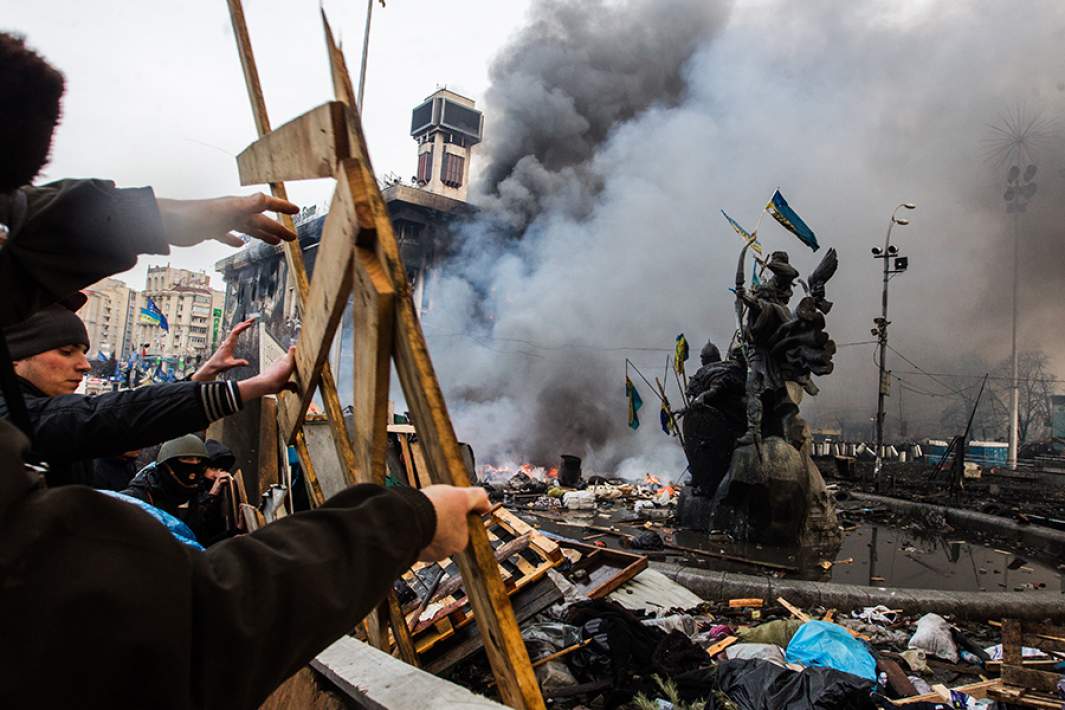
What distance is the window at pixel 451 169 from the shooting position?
63.5 m

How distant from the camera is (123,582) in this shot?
2.35 ft

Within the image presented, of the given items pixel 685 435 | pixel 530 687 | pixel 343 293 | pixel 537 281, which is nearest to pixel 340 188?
pixel 343 293

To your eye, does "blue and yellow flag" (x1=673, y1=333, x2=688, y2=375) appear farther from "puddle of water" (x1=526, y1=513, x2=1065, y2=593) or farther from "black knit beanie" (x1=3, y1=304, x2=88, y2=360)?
"black knit beanie" (x1=3, y1=304, x2=88, y2=360)

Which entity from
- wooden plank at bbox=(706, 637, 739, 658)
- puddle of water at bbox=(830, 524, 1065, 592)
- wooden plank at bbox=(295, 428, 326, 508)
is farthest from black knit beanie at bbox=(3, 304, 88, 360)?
puddle of water at bbox=(830, 524, 1065, 592)

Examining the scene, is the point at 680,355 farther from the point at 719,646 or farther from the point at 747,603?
the point at 719,646

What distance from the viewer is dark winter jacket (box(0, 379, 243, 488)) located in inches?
82.6

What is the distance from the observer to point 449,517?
1176 mm

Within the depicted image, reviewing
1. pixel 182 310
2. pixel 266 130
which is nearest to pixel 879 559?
pixel 266 130

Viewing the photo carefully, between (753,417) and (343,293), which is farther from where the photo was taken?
(753,417)

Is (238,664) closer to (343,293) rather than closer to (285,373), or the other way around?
(343,293)

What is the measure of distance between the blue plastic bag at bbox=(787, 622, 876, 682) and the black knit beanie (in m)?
4.70

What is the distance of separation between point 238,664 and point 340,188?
0.92 m

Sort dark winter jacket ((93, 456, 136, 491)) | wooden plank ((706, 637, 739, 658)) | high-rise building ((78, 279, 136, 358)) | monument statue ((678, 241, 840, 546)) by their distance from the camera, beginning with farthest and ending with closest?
high-rise building ((78, 279, 136, 358)) → monument statue ((678, 241, 840, 546)) → wooden plank ((706, 637, 739, 658)) → dark winter jacket ((93, 456, 136, 491))

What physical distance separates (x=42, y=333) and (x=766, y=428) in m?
9.82
